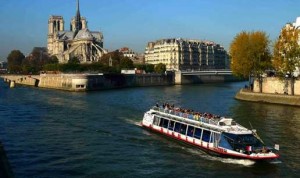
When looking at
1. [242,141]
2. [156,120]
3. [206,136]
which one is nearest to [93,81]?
[156,120]

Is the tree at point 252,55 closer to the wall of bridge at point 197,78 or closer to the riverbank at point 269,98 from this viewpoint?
the riverbank at point 269,98

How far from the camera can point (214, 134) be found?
102ft

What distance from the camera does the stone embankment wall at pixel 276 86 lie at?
211 ft

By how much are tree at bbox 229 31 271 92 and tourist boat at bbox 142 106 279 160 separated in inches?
1369

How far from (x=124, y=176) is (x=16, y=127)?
19.6 m

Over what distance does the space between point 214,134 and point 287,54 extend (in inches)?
1368

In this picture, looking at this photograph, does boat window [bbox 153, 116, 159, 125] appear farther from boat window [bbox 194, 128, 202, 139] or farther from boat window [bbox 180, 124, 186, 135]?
boat window [bbox 194, 128, 202, 139]

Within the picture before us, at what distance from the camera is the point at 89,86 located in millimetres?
101188

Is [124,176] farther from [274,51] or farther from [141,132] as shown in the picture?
[274,51]

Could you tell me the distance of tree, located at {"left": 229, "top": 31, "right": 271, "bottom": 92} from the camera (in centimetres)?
7081

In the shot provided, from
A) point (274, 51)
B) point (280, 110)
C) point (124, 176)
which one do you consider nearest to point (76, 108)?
point (280, 110)

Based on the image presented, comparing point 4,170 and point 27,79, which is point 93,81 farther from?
point 4,170

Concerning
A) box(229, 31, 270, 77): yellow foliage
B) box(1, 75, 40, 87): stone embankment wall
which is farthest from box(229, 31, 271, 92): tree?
box(1, 75, 40, 87): stone embankment wall

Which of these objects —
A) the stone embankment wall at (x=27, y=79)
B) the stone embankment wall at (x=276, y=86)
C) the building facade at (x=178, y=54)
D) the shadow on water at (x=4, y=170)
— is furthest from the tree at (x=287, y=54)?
the building facade at (x=178, y=54)
